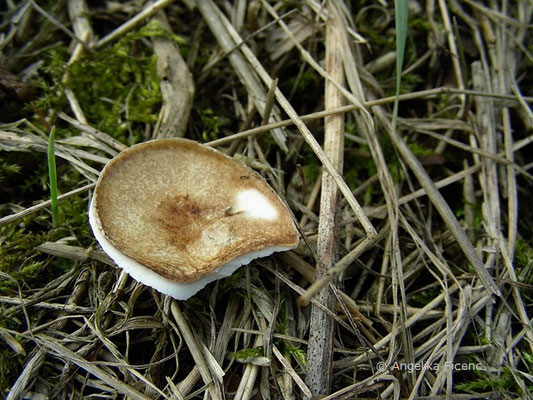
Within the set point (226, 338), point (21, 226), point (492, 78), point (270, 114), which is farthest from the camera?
point (492, 78)

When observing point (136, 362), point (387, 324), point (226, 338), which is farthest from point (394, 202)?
point (136, 362)

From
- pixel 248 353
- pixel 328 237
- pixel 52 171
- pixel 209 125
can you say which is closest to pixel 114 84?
pixel 209 125

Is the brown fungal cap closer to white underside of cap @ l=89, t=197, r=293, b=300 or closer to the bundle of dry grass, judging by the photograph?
white underside of cap @ l=89, t=197, r=293, b=300

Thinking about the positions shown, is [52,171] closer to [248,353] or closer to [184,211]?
[184,211]

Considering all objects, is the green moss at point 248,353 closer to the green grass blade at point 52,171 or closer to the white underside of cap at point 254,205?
the white underside of cap at point 254,205

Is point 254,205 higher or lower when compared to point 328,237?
higher

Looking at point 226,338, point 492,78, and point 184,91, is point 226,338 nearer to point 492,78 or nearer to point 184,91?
point 184,91

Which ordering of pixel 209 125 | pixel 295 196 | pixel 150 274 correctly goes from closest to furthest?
1. pixel 150 274
2. pixel 295 196
3. pixel 209 125
